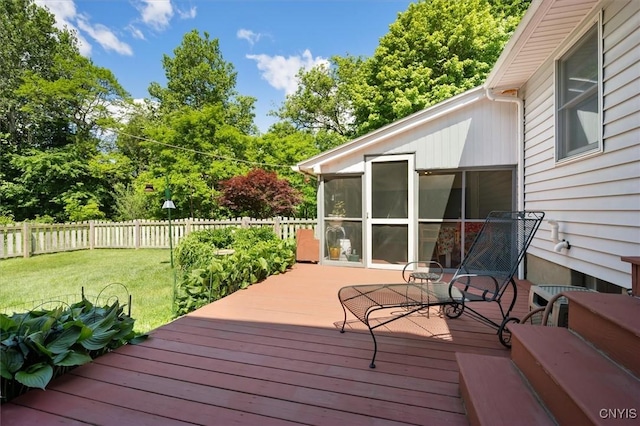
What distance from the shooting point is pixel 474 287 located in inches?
113

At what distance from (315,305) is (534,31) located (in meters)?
3.60

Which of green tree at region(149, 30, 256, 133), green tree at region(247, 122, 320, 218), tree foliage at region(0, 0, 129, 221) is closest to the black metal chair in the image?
green tree at region(247, 122, 320, 218)

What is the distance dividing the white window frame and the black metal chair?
0.82 m

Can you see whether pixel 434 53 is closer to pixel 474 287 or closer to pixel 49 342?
pixel 474 287

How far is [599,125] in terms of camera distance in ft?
8.59

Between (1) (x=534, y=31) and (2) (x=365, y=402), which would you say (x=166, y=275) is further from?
(1) (x=534, y=31)

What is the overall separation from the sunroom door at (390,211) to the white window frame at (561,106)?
90.2 inches

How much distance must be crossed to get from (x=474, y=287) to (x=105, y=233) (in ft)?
35.6

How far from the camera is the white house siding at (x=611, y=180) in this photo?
2.23 meters

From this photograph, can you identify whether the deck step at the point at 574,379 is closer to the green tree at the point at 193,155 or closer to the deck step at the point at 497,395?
the deck step at the point at 497,395

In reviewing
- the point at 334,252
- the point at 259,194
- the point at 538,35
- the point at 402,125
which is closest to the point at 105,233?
the point at 259,194

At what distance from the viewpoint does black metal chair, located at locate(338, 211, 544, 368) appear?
2.46 m

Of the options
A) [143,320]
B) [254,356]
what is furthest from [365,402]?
[143,320]

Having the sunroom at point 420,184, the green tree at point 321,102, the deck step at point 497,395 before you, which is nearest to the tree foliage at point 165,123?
the green tree at point 321,102
